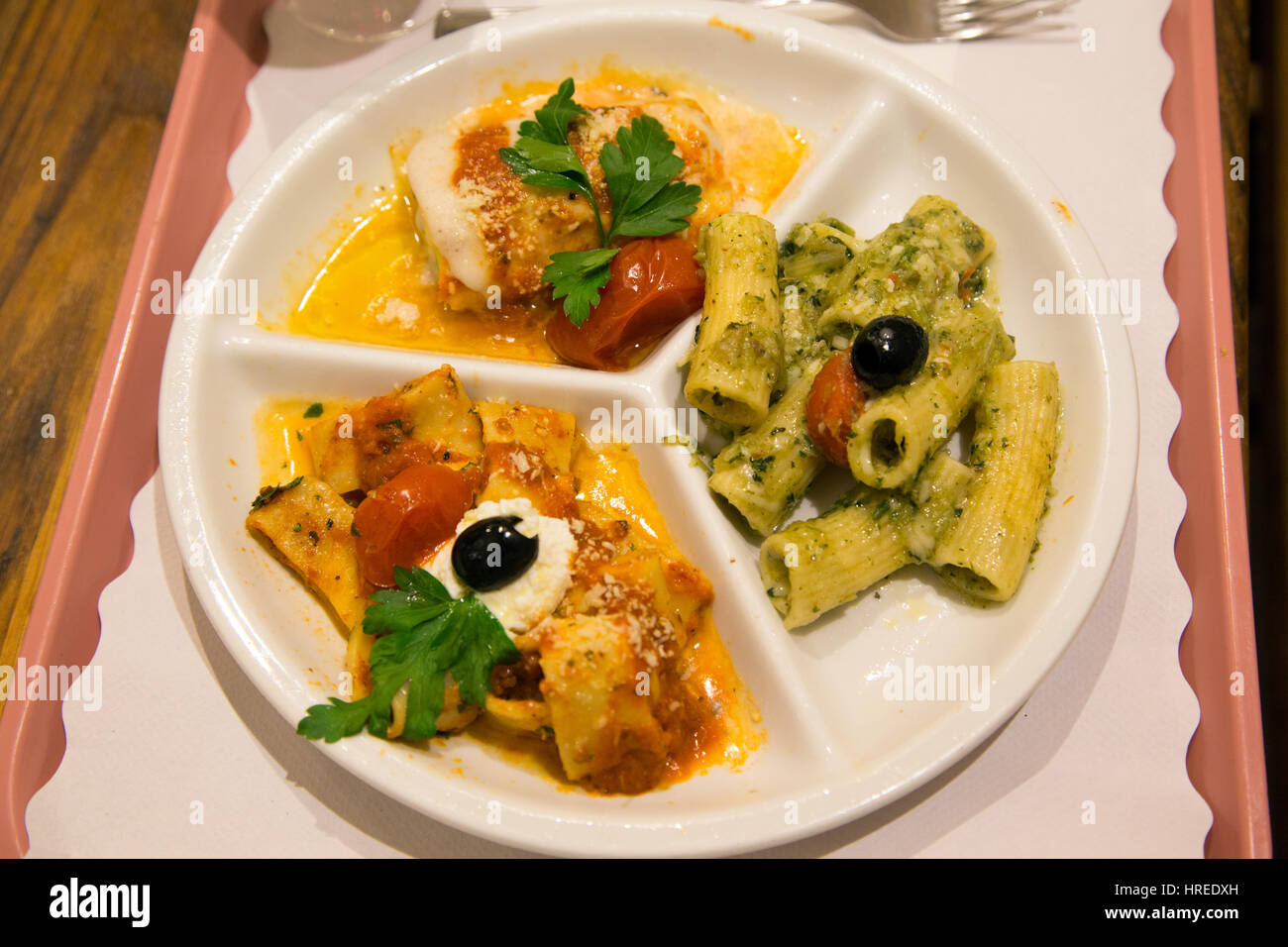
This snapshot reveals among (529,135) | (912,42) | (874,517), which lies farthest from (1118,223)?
(529,135)

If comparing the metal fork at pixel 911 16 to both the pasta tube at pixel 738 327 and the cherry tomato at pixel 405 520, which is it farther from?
the cherry tomato at pixel 405 520

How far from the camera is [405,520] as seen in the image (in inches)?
89.0

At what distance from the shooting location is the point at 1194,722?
2391mm

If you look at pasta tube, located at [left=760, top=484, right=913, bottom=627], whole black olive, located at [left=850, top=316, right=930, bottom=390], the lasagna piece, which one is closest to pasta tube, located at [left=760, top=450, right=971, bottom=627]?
pasta tube, located at [left=760, top=484, right=913, bottom=627]

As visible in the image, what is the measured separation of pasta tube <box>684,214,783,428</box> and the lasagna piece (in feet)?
1.14

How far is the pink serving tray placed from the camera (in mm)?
2385

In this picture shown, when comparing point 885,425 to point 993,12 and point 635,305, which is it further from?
point 993,12

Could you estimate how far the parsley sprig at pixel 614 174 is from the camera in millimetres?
2646

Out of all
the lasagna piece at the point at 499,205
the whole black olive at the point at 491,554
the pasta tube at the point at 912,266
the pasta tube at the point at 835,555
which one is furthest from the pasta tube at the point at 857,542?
the lasagna piece at the point at 499,205

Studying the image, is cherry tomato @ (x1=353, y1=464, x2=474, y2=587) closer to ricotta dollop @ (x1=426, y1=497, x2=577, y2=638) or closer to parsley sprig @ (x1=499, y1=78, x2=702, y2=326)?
A: ricotta dollop @ (x1=426, y1=497, x2=577, y2=638)

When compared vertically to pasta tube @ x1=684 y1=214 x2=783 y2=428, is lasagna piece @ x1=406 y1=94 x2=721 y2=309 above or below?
above

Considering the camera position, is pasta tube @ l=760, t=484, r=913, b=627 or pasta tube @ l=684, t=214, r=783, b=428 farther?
pasta tube @ l=684, t=214, r=783, b=428

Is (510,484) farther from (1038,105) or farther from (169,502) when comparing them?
(1038,105)

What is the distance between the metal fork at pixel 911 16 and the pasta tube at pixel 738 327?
1.14 m
